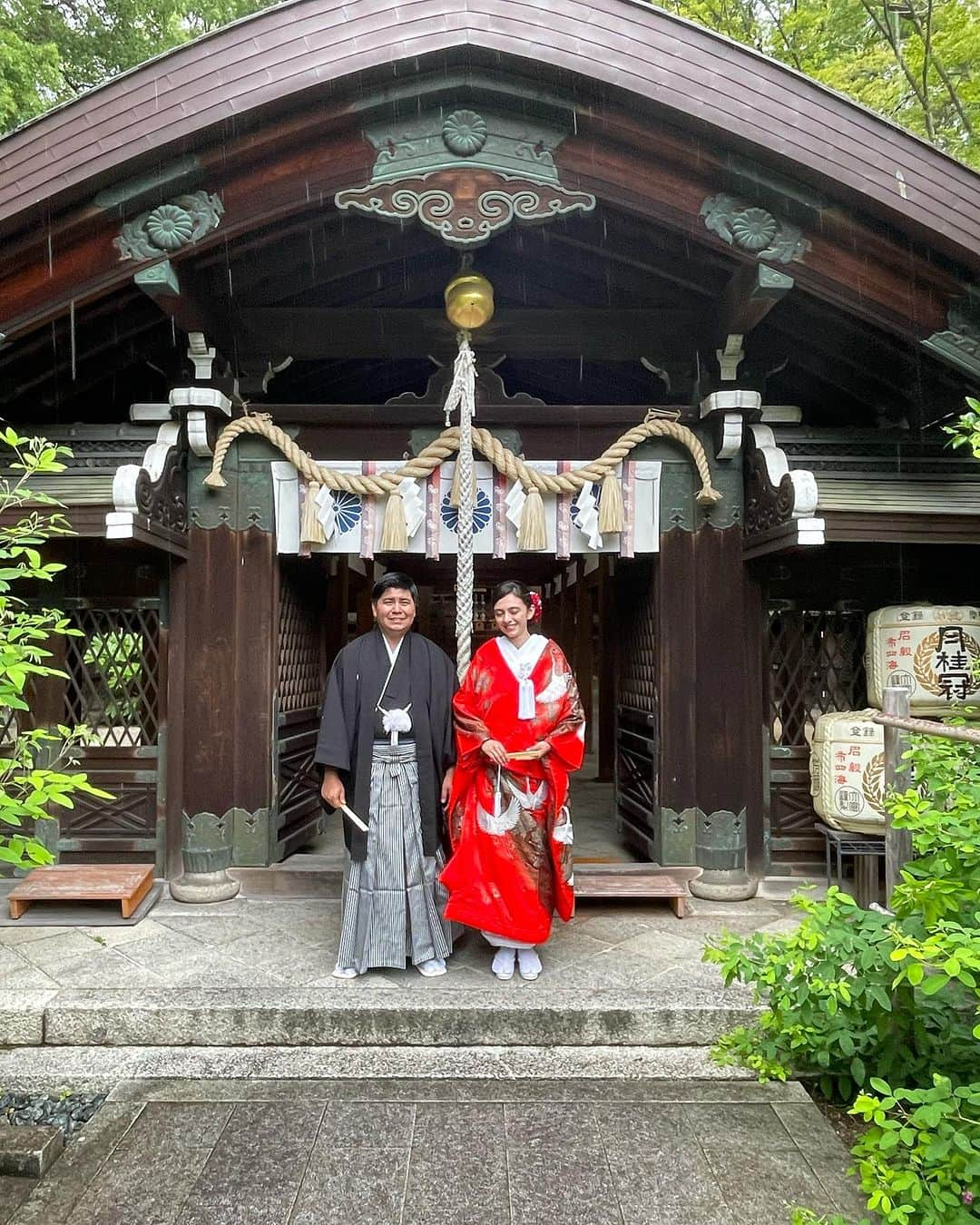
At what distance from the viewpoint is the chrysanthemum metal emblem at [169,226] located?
15.7 ft

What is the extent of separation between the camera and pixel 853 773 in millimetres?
5297

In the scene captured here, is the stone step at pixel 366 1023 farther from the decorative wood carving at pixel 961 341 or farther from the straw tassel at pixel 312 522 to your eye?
the decorative wood carving at pixel 961 341

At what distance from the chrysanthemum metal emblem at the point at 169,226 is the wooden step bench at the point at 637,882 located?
16.0 ft

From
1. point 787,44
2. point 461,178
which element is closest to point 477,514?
point 461,178

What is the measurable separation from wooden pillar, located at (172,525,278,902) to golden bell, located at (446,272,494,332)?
2115 millimetres

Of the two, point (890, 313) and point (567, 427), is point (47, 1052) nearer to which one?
point (567, 427)

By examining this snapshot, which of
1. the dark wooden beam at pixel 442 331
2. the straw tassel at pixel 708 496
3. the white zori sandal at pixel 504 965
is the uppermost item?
the dark wooden beam at pixel 442 331

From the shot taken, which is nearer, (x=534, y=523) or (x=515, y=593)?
(x=515, y=593)

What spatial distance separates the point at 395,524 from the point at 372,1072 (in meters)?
3.35

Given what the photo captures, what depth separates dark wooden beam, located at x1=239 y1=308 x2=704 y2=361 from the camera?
6016 millimetres

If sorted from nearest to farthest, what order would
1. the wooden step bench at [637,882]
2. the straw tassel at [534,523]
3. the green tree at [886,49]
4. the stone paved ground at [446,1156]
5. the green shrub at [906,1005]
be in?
1. the green shrub at [906,1005]
2. the stone paved ground at [446,1156]
3. the wooden step bench at [637,882]
4. the straw tassel at [534,523]
5. the green tree at [886,49]

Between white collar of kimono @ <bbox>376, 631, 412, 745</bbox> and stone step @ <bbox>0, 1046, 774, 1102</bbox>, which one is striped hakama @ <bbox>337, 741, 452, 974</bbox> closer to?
white collar of kimono @ <bbox>376, 631, 412, 745</bbox>

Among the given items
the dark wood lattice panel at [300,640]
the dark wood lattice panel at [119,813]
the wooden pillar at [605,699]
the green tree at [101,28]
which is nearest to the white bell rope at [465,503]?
the dark wood lattice panel at [300,640]

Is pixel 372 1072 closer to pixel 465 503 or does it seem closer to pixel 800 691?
pixel 465 503
